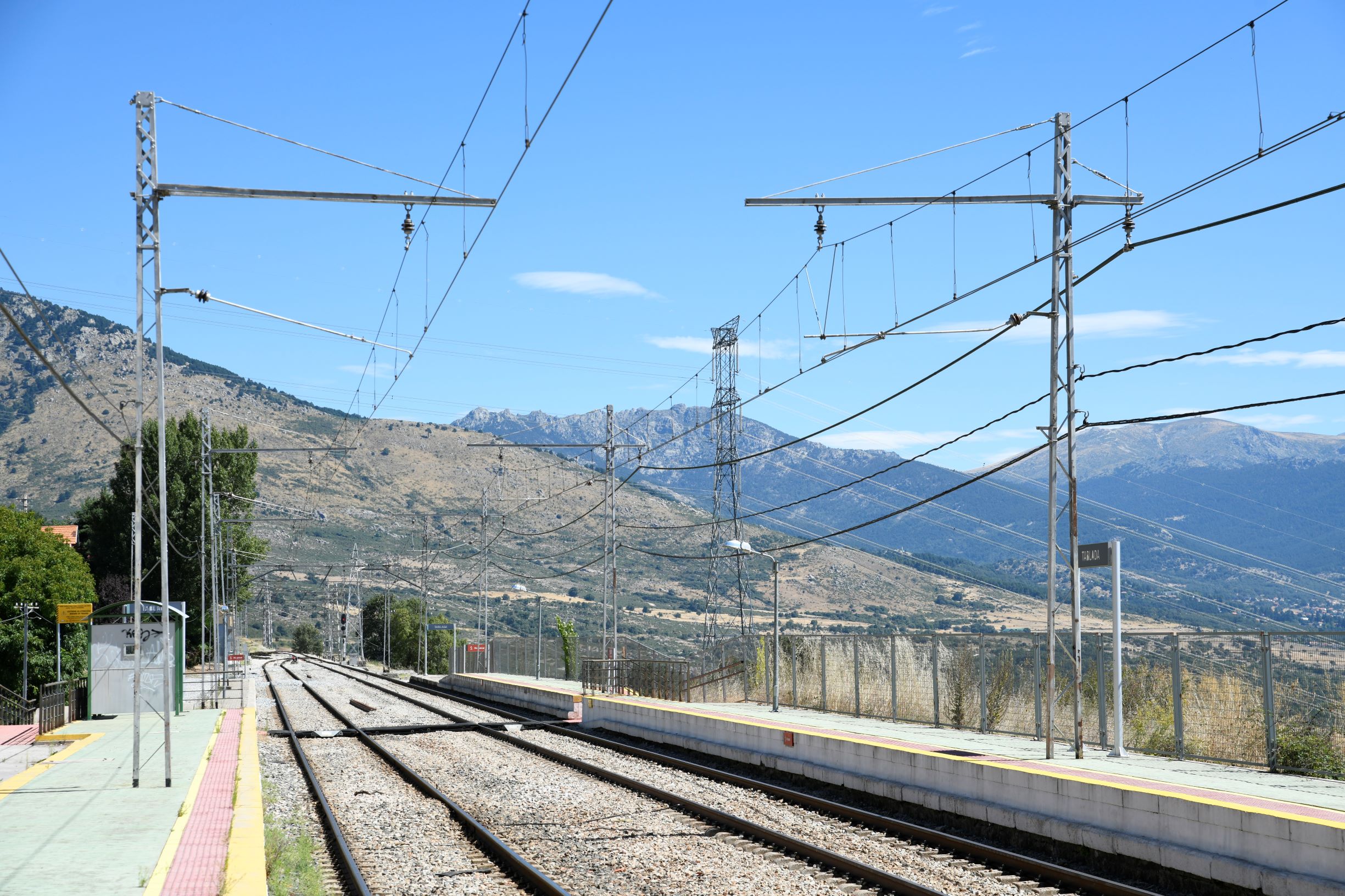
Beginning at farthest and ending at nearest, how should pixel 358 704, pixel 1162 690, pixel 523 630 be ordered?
pixel 523 630 < pixel 358 704 < pixel 1162 690

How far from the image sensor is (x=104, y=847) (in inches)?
454

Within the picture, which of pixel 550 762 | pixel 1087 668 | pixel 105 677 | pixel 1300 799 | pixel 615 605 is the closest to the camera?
pixel 1300 799

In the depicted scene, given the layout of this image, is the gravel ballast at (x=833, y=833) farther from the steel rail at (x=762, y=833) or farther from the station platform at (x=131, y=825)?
the station platform at (x=131, y=825)

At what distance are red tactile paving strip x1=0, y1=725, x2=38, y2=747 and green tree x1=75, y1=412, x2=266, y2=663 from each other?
38.6 metres

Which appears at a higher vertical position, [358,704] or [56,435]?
[56,435]

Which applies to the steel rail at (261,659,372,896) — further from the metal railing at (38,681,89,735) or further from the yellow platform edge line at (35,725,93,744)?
the metal railing at (38,681,89,735)

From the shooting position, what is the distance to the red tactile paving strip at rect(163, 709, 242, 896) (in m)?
9.74

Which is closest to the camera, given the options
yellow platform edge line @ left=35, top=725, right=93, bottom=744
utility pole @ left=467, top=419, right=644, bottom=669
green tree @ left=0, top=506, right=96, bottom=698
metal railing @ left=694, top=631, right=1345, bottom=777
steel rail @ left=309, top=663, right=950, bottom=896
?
steel rail @ left=309, top=663, right=950, bottom=896

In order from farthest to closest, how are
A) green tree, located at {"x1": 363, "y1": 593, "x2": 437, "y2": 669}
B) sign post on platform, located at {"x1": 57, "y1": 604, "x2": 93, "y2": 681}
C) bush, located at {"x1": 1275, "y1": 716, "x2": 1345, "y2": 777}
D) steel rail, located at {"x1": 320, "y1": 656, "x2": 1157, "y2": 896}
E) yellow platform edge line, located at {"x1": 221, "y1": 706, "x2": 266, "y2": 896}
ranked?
1. green tree, located at {"x1": 363, "y1": 593, "x2": 437, "y2": 669}
2. sign post on platform, located at {"x1": 57, "y1": 604, "x2": 93, "y2": 681}
3. bush, located at {"x1": 1275, "y1": 716, "x2": 1345, "y2": 777}
4. steel rail, located at {"x1": 320, "y1": 656, "x2": 1157, "y2": 896}
5. yellow platform edge line, located at {"x1": 221, "y1": 706, "x2": 266, "y2": 896}

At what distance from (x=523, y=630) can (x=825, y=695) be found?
4407 inches

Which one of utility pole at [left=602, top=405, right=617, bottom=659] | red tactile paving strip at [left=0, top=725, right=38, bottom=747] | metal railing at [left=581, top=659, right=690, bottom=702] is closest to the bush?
metal railing at [left=581, top=659, right=690, bottom=702]

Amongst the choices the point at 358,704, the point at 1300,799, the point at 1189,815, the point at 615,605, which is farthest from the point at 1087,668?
the point at 358,704

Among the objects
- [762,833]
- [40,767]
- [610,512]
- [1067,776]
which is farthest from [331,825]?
[610,512]

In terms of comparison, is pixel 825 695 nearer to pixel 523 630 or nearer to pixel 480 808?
pixel 480 808
